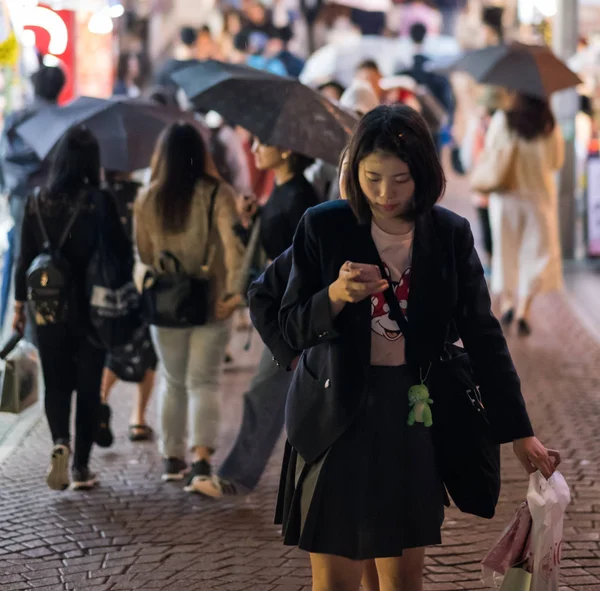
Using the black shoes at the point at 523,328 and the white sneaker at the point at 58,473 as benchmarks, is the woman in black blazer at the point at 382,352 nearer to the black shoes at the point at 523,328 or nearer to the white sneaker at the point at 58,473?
the white sneaker at the point at 58,473

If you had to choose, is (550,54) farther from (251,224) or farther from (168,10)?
(168,10)

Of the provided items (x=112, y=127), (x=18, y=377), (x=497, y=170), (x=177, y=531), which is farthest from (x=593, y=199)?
(x=177, y=531)

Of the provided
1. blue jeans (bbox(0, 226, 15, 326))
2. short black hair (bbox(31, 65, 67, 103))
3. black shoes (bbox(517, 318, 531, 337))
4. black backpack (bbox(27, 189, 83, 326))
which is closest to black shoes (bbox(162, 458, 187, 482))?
black backpack (bbox(27, 189, 83, 326))

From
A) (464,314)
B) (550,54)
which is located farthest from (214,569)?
(550,54)

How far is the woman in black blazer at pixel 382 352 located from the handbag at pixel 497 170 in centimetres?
717

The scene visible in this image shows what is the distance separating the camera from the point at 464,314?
11.6ft

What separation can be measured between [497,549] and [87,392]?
10.4 ft

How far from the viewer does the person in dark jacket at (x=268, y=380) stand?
5879 millimetres

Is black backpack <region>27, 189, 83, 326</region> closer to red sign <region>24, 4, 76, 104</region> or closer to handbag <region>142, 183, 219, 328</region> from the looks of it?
handbag <region>142, 183, 219, 328</region>

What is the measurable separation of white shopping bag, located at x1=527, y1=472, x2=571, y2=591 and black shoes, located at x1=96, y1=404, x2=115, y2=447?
3394 millimetres

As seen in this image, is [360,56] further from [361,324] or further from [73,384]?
[361,324]

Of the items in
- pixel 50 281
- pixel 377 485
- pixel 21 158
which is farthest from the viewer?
pixel 21 158

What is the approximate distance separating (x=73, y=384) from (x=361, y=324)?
3.36m

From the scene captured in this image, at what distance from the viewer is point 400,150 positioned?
337 centimetres
